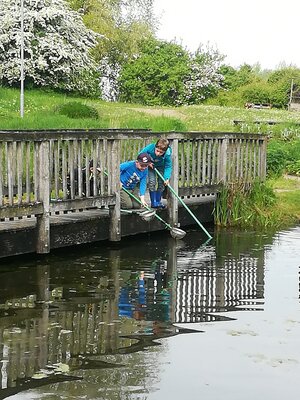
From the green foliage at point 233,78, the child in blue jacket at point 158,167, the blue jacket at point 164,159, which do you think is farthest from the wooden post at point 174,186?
the green foliage at point 233,78

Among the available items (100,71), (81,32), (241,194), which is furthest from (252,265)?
(100,71)

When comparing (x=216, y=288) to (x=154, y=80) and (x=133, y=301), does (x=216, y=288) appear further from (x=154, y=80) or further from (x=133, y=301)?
(x=154, y=80)

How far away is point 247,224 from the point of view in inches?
589

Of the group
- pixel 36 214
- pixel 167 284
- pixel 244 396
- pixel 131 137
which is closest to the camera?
pixel 244 396

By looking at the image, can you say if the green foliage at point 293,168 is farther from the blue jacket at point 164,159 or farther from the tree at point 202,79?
the tree at point 202,79

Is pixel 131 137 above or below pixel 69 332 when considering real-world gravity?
above

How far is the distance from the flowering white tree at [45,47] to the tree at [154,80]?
9.66 meters

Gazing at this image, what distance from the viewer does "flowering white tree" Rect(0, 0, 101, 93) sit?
153 feet

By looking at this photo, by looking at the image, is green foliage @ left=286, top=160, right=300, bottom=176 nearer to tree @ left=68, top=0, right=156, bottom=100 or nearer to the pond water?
the pond water

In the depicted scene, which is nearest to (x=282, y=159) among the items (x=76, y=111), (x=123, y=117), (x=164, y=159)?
(x=164, y=159)

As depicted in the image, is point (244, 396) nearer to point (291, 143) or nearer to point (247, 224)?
point (247, 224)

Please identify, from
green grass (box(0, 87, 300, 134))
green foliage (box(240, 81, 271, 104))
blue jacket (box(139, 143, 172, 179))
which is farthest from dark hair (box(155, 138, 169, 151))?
green foliage (box(240, 81, 271, 104))

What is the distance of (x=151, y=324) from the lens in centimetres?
793

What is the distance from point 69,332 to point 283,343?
190cm
